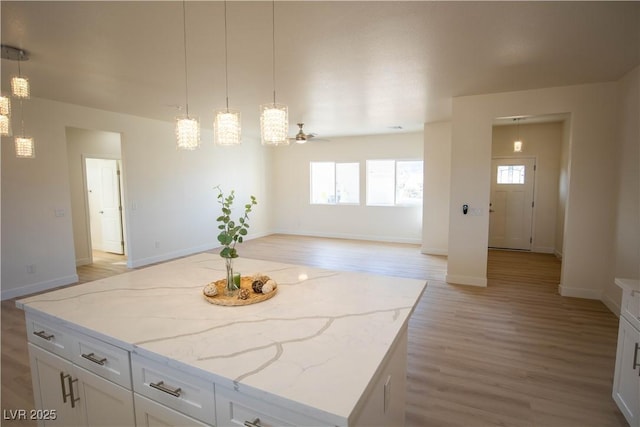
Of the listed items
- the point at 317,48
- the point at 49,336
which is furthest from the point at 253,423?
the point at 317,48

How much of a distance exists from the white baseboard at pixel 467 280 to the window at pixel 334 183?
403 centimetres

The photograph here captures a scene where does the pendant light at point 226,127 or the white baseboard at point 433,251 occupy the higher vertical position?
the pendant light at point 226,127

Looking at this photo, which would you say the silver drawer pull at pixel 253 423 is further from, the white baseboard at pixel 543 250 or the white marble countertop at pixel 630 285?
the white baseboard at pixel 543 250

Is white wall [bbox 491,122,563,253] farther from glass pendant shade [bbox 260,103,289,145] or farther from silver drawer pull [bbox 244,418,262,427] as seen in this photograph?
silver drawer pull [bbox 244,418,262,427]

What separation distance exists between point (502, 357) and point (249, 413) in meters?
2.54

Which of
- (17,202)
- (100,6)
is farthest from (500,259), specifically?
(17,202)

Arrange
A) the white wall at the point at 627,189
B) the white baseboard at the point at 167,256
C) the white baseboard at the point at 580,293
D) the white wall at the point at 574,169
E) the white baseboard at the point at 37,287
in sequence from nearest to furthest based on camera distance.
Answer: the white wall at the point at 627,189 → the white wall at the point at 574,169 → the white baseboard at the point at 580,293 → the white baseboard at the point at 37,287 → the white baseboard at the point at 167,256

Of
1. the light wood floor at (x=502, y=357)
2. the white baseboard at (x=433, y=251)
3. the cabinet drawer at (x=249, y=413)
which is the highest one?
the cabinet drawer at (x=249, y=413)

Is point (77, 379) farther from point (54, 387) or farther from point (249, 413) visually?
point (249, 413)

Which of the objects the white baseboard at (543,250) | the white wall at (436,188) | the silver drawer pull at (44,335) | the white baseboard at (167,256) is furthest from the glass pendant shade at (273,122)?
the white baseboard at (543,250)

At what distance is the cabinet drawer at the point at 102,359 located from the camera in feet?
4.36

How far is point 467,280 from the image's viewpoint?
15.4 feet

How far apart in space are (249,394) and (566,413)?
2232mm

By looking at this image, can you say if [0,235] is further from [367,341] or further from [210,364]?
[367,341]
